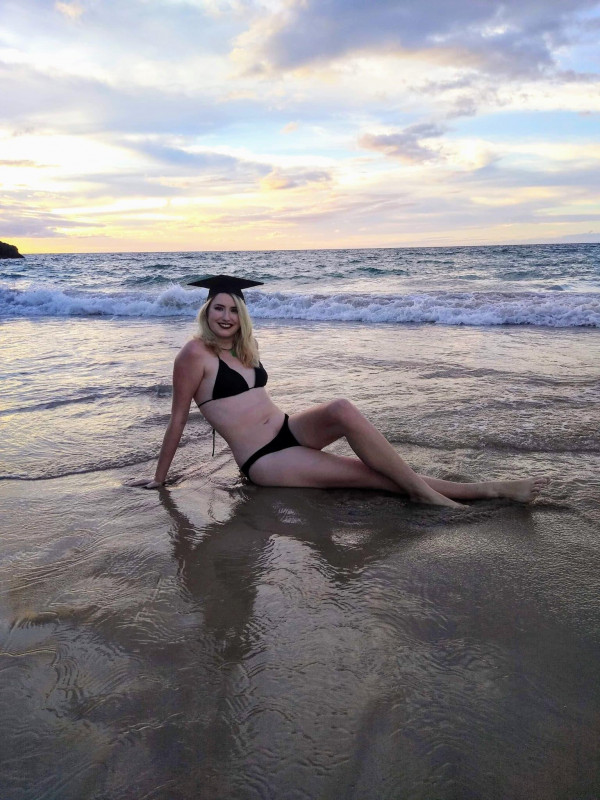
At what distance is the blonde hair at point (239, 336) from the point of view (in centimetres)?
360

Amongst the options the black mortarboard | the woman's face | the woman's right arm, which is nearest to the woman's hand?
the woman's right arm

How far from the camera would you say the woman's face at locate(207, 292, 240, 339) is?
356 centimetres

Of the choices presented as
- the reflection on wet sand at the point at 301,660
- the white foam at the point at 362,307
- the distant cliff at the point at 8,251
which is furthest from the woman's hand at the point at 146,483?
the distant cliff at the point at 8,251

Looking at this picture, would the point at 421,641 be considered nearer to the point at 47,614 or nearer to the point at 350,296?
the point at 47,614

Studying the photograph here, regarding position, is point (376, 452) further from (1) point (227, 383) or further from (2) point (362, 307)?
(2) point (362, 307)

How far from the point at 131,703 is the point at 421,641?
3.20 ft

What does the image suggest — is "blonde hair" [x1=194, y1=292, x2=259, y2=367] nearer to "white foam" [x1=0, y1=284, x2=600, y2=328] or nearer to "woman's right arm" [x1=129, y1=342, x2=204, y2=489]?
"woman's right arm" [x1=129, y1=342, x2=204, y2=489]

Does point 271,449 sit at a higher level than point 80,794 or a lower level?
higher

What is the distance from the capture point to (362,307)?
1439cm

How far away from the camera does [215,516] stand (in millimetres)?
3170

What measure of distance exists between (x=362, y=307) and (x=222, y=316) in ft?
36.7

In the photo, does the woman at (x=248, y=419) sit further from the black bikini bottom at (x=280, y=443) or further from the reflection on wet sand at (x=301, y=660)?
the reflection on wet sand at (x=301, y=660)

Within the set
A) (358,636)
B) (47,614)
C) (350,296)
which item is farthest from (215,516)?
(350,296)

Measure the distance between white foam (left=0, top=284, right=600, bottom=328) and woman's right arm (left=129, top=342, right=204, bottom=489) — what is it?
9.86 meters
